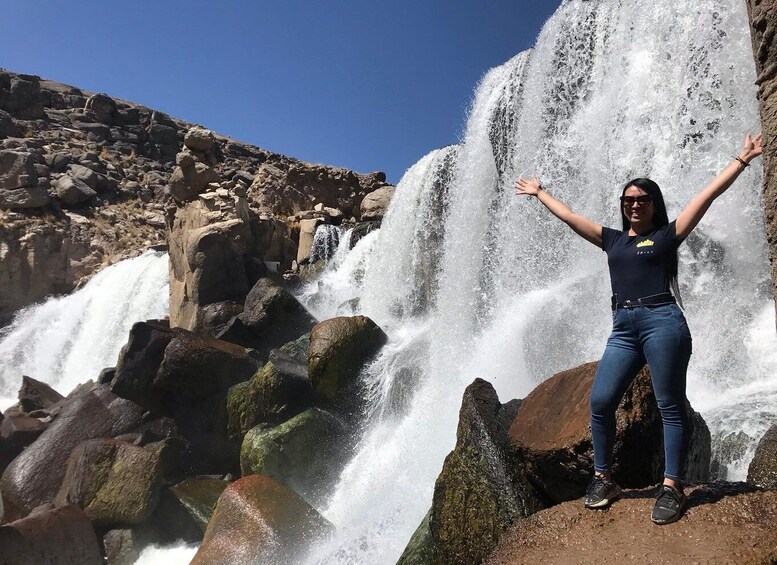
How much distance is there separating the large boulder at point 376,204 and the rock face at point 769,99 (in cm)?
1768

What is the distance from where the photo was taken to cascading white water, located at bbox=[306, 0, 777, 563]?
657 centimetres

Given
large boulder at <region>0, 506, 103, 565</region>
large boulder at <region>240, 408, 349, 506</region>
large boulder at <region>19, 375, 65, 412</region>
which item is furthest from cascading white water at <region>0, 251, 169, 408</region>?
large boulder at <region>240, 408, 349, 506</region>

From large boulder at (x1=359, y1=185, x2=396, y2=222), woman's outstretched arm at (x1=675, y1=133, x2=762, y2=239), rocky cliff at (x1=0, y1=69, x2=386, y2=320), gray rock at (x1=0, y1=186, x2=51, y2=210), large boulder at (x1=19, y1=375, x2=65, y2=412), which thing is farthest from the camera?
gray rock at (x1=0, y1=186, x2=51, y2=210)

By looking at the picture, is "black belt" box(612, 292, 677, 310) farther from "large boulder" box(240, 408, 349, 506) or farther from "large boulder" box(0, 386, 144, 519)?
"large boulder" box(0, 386, 144, 519)

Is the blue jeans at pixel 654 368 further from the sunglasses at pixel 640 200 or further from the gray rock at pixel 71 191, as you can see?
the gray rock at pixel 71 191

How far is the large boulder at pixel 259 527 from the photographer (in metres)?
6.61

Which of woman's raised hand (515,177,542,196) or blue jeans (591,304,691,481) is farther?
woman's raised hand (515,177,542,196)

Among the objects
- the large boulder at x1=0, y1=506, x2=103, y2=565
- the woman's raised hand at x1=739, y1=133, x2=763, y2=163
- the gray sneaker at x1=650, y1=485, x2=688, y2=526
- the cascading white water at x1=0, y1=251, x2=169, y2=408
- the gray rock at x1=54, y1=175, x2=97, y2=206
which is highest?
the gray rock at x1=54, y1=175, x2=97, y2=206

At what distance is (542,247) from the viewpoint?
9.96 meters

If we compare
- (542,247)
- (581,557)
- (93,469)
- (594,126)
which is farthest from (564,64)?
(93,469)

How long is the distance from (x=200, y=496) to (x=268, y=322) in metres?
4.54

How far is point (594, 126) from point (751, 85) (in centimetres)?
234

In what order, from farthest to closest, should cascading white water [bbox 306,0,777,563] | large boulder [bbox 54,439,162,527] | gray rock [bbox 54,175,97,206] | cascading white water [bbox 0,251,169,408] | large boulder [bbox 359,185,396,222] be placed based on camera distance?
1. gray rock [bbox 54,175,97,206]
2. large boulder [bbox 359,185,396,222]
3. cascading white water [bbox 0,251,169,408]
4. large boulder [bbox 54,439,162,527]
5. cascading white water [bbox 306,0,777,563]

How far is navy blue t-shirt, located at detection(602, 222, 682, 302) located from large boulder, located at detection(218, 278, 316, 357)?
9989 millimetres
